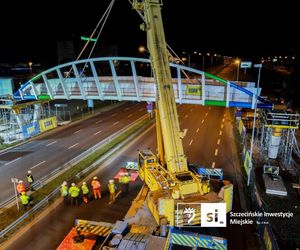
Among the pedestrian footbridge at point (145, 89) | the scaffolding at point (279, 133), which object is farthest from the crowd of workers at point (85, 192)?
the scaffolding at point (279, 133)

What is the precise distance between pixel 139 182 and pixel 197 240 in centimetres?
911

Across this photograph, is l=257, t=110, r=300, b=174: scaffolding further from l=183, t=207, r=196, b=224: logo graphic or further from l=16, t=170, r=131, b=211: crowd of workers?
l=183, t=207, r=196, b=224: logo graphic

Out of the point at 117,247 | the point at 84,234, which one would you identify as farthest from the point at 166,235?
the point at 84,234

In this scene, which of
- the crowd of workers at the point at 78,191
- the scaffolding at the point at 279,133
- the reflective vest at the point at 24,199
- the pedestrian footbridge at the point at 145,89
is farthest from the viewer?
the scaffolding at the point at 279,133

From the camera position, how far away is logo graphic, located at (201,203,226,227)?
39.0ft

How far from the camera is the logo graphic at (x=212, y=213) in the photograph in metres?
11.9

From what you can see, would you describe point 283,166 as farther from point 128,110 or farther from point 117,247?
point 128,110

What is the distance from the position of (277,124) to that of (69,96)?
20601 mm

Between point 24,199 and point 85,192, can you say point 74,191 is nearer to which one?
point 85,192

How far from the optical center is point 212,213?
480 inches

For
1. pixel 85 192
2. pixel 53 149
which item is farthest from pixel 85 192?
pixel 53 149

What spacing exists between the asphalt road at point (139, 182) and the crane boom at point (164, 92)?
4.57 meters

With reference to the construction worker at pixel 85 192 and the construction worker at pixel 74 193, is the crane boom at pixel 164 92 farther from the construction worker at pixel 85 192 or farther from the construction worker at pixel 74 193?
the construction worker at pixel 74 193

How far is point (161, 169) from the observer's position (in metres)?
14.1
